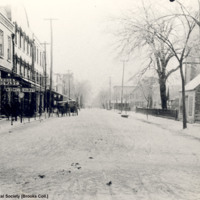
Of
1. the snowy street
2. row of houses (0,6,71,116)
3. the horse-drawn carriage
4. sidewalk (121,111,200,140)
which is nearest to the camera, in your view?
the snowy street

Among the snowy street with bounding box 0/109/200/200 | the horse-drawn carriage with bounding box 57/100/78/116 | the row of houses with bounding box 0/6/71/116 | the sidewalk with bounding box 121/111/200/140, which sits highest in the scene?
the row of houses with bounding box 0/6/71/116

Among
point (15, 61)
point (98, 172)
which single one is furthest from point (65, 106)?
point (98, 172)

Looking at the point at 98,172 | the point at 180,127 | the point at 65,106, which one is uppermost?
the point at 65,106

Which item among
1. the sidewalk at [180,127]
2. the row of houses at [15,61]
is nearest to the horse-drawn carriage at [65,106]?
the row of houses at [15,61]

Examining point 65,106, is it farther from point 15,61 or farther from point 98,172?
point 98,172

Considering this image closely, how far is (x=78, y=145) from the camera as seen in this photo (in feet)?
32.2

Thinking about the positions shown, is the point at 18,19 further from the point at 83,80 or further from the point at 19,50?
the point at 83,80

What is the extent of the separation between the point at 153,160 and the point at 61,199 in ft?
12.7

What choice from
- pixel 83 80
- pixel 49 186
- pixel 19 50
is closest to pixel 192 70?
pixel 19 50

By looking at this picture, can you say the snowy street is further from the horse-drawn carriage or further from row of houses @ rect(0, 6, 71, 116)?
the horse-drawn carriage

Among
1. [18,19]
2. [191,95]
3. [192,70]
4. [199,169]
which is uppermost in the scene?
[18,19]

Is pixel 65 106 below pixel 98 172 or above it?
above

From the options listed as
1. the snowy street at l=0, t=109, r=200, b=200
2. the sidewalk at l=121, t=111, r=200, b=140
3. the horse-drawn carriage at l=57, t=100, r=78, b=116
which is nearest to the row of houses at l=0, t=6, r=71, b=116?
the horse-drawn carriage at l=57, t=100, r=78, b=116

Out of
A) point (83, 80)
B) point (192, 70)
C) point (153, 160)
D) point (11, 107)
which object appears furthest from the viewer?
point (83, 80)
